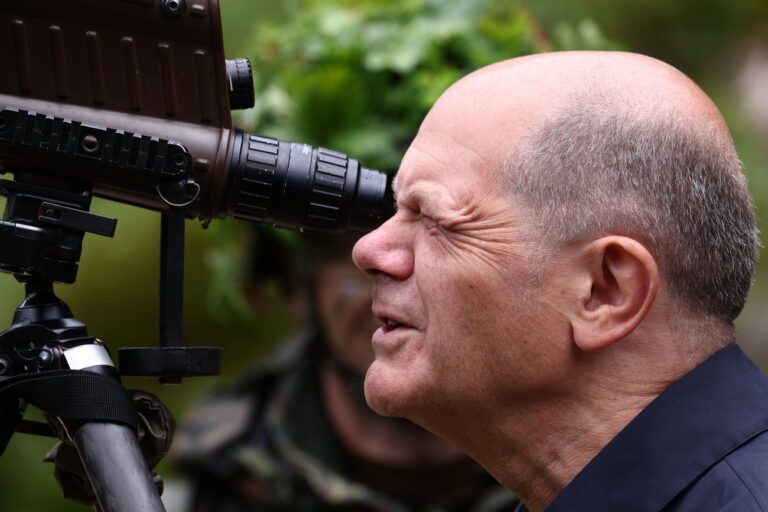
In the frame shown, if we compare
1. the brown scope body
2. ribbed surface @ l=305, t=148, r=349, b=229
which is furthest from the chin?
the brown scope body

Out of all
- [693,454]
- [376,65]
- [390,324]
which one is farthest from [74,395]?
[376,65]

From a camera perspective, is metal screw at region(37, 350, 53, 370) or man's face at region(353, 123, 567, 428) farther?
man's face at region(353, 123, 567, 428)

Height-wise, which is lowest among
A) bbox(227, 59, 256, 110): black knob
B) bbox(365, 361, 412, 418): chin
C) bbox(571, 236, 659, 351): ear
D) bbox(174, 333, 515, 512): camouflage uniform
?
bbox(174, 333, 515, 512): camouflage uniform

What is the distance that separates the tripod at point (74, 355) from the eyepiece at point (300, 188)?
112 millimetres

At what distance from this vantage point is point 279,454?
392 centimetres

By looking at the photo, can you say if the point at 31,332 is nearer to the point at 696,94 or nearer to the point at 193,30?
the point at 193,30

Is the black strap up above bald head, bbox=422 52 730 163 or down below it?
below

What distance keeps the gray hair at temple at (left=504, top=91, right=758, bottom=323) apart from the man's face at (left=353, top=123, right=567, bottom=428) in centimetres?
7

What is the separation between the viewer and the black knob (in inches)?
65.2

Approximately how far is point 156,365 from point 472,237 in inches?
21.1

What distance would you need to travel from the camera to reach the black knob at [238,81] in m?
1.66

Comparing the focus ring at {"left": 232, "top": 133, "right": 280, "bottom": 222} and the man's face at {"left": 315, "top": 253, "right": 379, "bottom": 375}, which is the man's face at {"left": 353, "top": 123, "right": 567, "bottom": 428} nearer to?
the focus ring at {"left": 232, "top": 133, "right": 280, "bottom": 222}

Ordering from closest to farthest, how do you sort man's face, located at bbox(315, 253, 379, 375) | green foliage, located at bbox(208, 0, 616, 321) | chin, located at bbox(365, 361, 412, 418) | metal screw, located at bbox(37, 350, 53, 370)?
metal screw, located at bbox(37, 350, 53, 370), chin, located at bbox(365, 361, 412, 418), green foliage, located at bbox(208, 0, 616, 321), man's face, located at bbox(315, 253, 379, 375)

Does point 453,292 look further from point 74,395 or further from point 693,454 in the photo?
point 74,395
